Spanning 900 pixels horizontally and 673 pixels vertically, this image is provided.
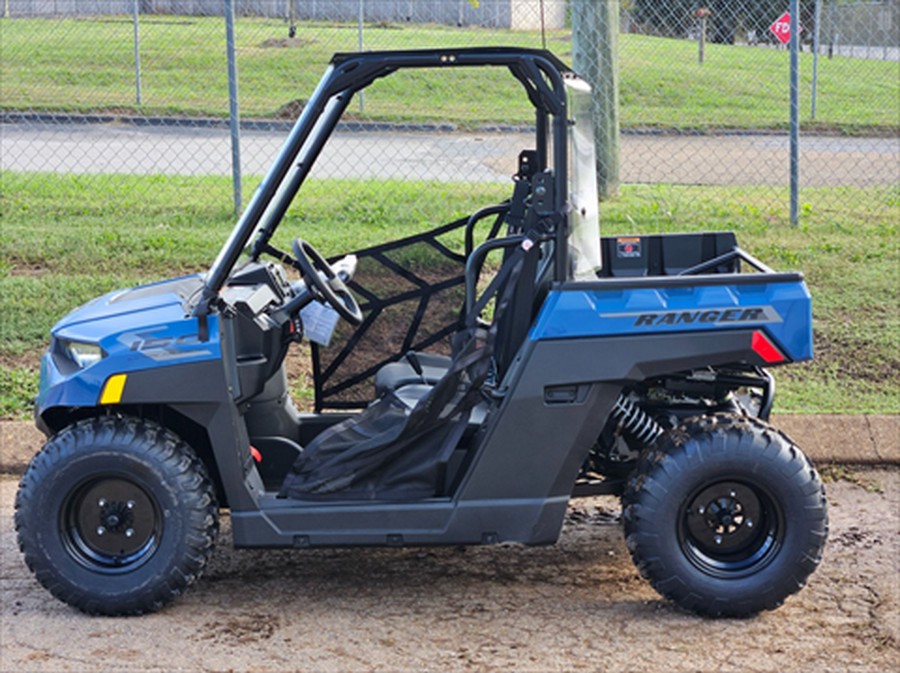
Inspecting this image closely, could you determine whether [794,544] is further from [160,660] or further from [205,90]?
[205,90]

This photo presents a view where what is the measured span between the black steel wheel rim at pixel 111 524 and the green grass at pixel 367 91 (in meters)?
9.23

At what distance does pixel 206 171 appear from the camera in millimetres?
11234

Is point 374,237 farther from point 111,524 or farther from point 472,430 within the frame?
point 111,524

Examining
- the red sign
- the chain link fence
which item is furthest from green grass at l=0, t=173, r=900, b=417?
the red sign

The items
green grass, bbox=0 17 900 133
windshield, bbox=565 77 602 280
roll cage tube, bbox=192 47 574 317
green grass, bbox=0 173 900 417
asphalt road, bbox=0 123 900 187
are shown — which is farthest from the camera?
green grass, bbox=0 17 900 133

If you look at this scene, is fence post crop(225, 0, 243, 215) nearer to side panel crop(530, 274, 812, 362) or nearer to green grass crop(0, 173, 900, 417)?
green grass crop(0, 173, 900, 417)

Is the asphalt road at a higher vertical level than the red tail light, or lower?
higher

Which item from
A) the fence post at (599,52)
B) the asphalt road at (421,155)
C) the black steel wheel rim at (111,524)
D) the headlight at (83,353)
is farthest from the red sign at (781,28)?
the black steel wheel rim at (111,524)

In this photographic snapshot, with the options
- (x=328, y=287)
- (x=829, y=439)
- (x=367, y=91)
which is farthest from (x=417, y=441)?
(x=367, y=91)

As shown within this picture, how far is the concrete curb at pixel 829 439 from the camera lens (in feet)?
20.0

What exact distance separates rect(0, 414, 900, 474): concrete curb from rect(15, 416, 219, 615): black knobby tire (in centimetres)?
183

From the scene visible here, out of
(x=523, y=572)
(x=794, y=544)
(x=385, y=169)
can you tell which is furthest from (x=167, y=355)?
(x=385, y=169)

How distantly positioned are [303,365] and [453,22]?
11.6 m

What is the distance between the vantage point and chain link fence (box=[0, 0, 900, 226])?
38.7ft
